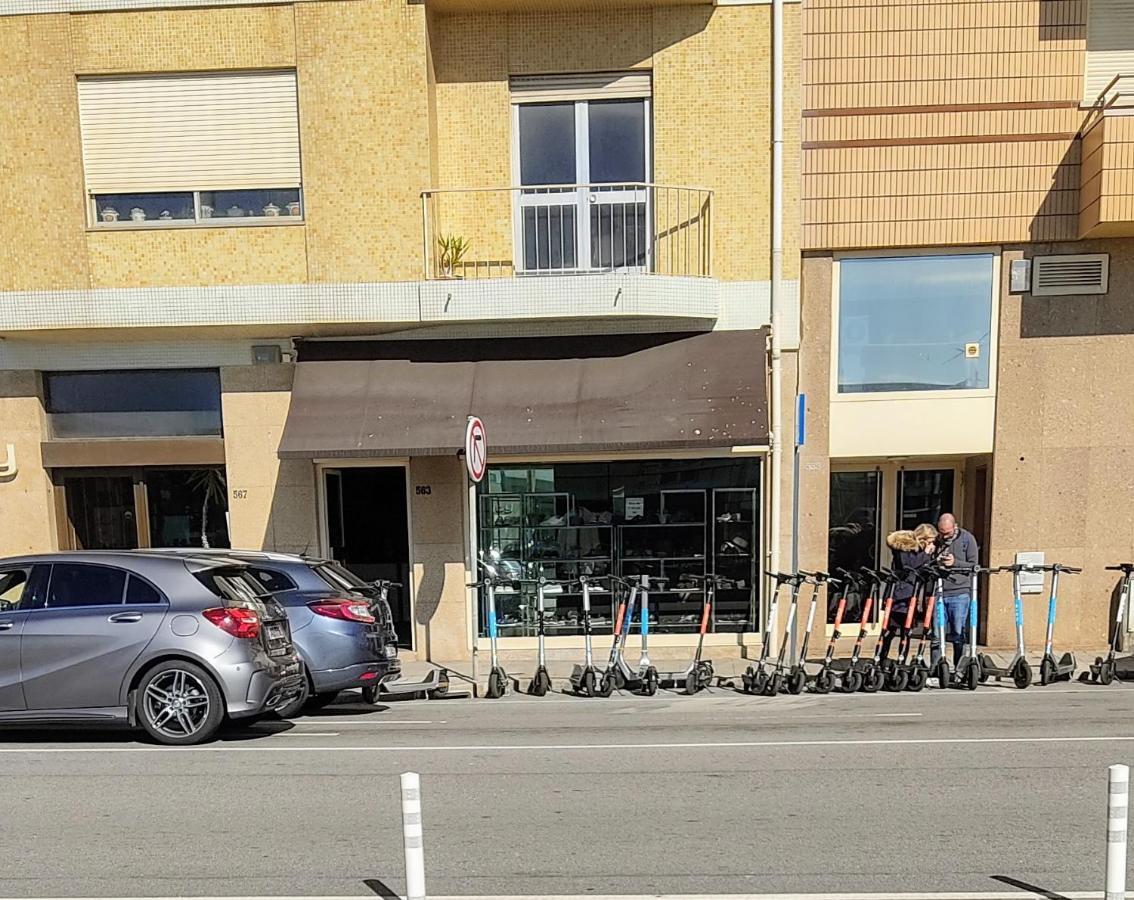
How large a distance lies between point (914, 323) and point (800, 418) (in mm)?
2072

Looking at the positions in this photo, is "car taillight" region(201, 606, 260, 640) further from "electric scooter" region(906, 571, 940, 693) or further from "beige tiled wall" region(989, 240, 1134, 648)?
"beige tiled wall" region(989, 240, 1134, 648)

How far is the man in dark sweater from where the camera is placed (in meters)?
8.07

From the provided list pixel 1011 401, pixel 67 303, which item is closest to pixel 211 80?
pixel 67 303

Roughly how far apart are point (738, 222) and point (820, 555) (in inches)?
175

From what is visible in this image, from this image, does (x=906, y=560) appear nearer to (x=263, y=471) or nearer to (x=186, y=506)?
(x=263, y=471)

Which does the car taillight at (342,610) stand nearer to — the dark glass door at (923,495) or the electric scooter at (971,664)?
the electric scooter at (971,664)

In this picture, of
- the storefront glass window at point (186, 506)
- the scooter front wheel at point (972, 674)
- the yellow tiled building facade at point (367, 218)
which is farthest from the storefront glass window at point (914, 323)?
the storefront glass window at point (186, 506)

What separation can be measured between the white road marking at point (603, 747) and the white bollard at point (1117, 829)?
2890mm

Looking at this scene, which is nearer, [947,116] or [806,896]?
[806,896]

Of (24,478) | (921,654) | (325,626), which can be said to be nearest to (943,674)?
(921,654)

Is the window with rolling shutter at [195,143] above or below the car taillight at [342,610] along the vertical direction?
above

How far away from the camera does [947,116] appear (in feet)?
30.6

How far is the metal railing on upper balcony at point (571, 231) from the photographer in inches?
376

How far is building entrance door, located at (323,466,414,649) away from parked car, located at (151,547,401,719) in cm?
247
